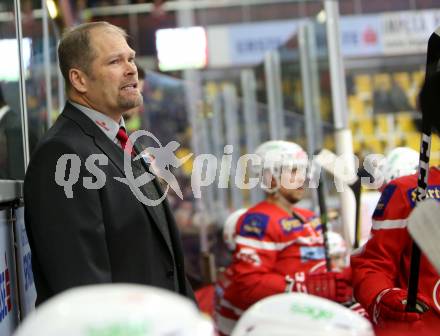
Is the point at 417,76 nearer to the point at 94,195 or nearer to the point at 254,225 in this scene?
the point at 254,225

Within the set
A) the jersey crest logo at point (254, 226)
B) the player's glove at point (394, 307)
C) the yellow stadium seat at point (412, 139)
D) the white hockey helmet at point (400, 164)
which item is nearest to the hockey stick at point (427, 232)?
the player's glove at point (394, 307)

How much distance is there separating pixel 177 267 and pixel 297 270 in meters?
1.40

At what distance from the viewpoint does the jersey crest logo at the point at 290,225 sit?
12.5 feet

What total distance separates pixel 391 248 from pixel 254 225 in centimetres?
143

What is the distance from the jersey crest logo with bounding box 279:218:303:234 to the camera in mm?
3804

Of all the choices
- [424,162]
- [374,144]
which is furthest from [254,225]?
[374,144]

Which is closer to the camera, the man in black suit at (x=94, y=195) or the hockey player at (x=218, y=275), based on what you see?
the man in black suit at (x=94, y=195)

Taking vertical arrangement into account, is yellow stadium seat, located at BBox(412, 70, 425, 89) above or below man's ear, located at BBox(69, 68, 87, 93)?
above

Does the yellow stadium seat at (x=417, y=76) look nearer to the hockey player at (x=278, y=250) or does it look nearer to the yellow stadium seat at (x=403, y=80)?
the yellow stadium seat at (x=403, y=80)

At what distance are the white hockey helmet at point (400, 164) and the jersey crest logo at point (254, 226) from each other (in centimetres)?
60

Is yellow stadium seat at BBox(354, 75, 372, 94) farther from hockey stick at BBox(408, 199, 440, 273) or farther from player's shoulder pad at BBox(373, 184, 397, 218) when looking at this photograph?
hockey stick at BBox(408, 199, 440, 273)

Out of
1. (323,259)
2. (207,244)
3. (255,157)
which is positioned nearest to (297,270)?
(323,259)

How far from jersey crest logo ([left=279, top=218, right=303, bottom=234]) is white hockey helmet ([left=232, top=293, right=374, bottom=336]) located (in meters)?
2.50

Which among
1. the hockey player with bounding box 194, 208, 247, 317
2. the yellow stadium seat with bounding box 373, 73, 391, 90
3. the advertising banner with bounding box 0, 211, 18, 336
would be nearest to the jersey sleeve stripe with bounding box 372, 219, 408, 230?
the advertising banner with bounding box 0, 211, 18, 336
